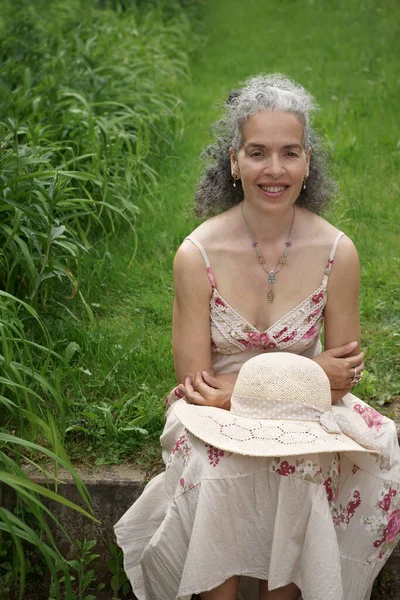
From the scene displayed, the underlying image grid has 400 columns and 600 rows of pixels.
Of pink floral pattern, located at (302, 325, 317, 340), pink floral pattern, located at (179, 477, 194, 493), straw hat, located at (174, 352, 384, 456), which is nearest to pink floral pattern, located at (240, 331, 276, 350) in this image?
pink floral pattern, located at (302, 325, 317, 340)

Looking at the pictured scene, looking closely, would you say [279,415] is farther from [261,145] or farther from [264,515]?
[261,145]

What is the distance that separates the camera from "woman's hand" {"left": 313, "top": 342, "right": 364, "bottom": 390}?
3059 millimetres

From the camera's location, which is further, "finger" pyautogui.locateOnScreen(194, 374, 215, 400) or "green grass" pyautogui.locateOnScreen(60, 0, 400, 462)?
"green grass" pyautogui.locateOnScreen(60, 0, 400, 462)

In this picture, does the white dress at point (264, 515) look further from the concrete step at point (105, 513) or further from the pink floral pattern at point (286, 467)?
the concrete step at point (105, 513)

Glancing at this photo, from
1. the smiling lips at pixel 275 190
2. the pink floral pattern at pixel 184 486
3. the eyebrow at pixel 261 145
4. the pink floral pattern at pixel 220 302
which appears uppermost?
the eyebrow at pixel 261 145

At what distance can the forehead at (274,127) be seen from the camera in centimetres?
300

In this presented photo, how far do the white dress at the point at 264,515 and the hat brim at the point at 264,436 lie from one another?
0.14 ft

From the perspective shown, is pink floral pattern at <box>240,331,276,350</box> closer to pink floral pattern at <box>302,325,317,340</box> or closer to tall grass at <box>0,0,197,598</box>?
pink floral pattern at <box>302,325,317,340</box>

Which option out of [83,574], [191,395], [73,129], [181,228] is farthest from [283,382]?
[73,129]

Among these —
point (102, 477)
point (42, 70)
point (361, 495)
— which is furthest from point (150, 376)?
point (42, 70)

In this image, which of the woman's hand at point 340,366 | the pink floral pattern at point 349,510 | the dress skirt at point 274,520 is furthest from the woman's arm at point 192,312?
the pink floral pattern at point 349,510

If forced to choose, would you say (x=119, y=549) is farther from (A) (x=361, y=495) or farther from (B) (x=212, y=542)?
(A) (x=361, y=495)

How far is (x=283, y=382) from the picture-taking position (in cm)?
283

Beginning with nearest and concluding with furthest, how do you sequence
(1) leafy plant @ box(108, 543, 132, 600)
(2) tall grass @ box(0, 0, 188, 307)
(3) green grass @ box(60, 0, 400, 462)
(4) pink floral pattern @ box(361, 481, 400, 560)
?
1. (4) pink floral pattern @ box(361, 481, 400, 560)
2. (1) leafy plant @ box(108, 543, 132, 600)
3. (3) green grass @ box(60, 0, 400, 462)
4. (2) tall grass @ box(0, 0, 188, 307)
